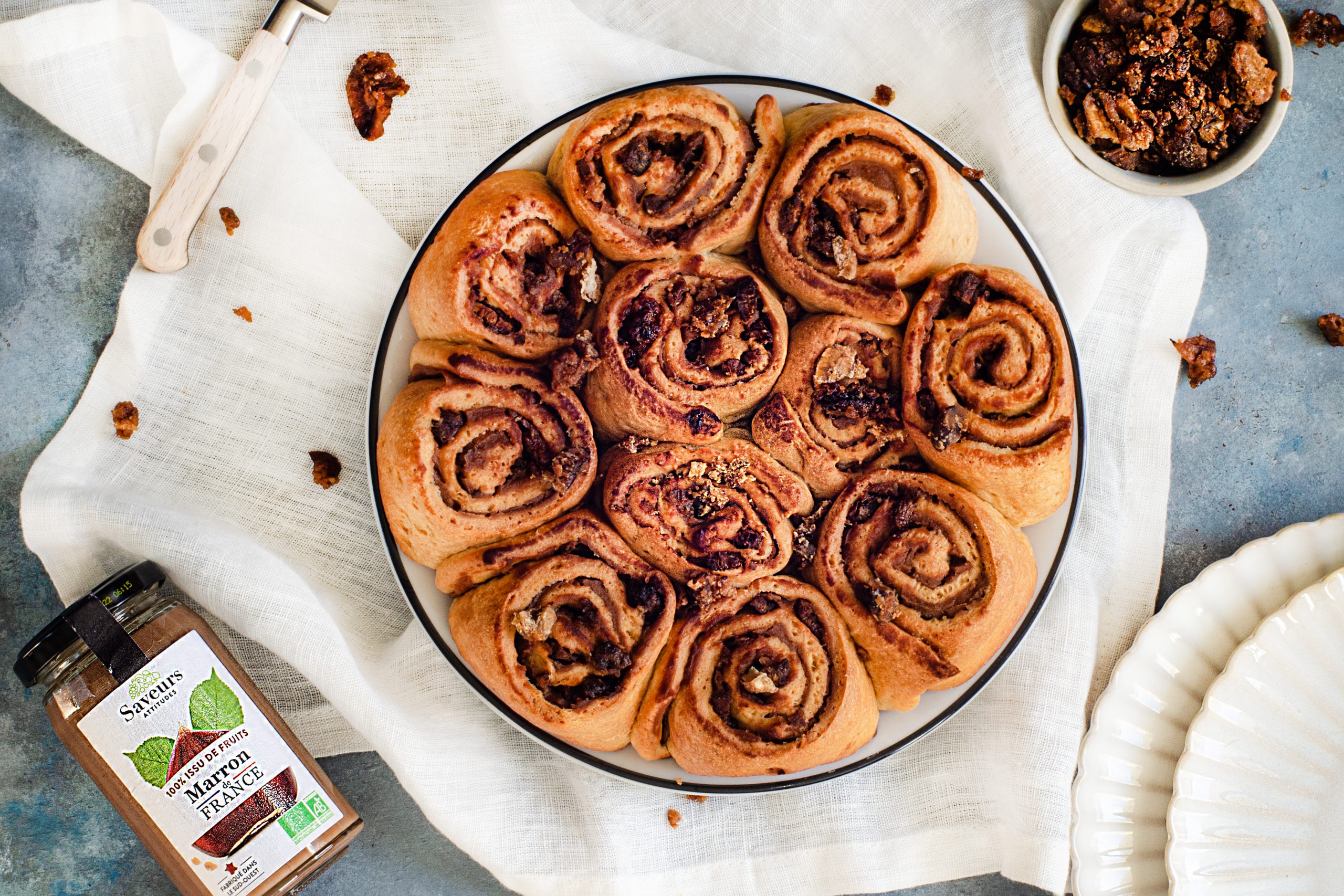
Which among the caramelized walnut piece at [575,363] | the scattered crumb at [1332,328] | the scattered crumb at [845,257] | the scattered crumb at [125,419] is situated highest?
the scattered crumb at [125,419]

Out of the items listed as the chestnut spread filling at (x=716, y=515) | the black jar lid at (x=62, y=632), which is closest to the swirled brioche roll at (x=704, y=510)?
the chestnut spread filling at (x=716, y=515)

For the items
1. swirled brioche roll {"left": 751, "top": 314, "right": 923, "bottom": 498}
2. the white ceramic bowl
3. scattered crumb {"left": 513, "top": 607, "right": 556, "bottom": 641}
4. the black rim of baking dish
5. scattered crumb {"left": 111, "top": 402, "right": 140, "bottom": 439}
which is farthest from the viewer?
scattered crumb {"left": 111, "top": 402, "right": 140, "bottom": 439}

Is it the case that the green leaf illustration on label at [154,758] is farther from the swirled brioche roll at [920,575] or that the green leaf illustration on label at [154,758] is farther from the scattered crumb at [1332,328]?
the scattered crumb at [1332,328]

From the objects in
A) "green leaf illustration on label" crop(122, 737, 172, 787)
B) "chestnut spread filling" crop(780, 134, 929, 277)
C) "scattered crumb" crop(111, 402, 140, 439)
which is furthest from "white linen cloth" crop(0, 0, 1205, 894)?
"chestnut spread filling" crop(780, 134, 929, 277)

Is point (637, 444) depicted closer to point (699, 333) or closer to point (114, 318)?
point (699, 333)

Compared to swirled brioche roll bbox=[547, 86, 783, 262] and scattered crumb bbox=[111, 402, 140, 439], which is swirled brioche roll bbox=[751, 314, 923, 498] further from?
scattered crumb bbox=[111, 402, 140, 439]

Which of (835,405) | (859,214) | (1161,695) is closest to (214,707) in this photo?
(835,405)
